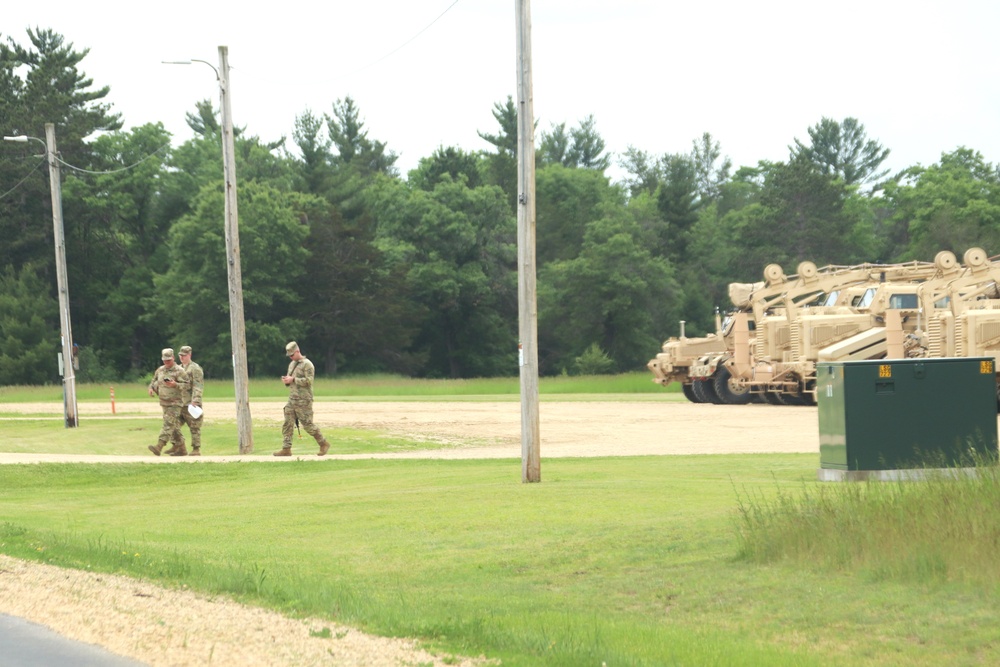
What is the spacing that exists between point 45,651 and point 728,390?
119 feet

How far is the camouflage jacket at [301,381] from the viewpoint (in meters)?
24.3

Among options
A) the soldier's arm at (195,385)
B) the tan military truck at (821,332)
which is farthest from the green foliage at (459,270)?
the soldier's arm at (195,385)

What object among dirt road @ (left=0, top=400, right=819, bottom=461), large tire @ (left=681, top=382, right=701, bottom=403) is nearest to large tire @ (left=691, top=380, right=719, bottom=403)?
large tire @ (left=681, top=382, right=701, bottom=403)

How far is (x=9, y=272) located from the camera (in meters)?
85.2

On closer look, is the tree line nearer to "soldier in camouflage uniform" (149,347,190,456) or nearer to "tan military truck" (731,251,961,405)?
"tan military truck" (731,251,961,405)

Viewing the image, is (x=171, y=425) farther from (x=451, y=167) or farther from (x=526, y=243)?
(x=451, y=167)

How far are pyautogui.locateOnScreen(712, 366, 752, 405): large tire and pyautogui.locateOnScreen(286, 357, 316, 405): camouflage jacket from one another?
20.8 m

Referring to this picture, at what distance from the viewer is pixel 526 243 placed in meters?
18.0

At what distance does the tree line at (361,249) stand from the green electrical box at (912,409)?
216 feet

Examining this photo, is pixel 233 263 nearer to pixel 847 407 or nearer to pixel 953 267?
pixel 847 407

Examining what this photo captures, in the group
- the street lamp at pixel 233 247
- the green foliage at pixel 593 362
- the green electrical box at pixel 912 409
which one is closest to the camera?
the green electrical box at pixel 912 409

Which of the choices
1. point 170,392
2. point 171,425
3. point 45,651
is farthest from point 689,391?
point 45,651

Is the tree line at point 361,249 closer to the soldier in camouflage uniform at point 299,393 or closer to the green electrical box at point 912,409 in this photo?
the soldier in camouflage uniform at point 299,393

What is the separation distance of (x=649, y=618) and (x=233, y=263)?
19.8m
